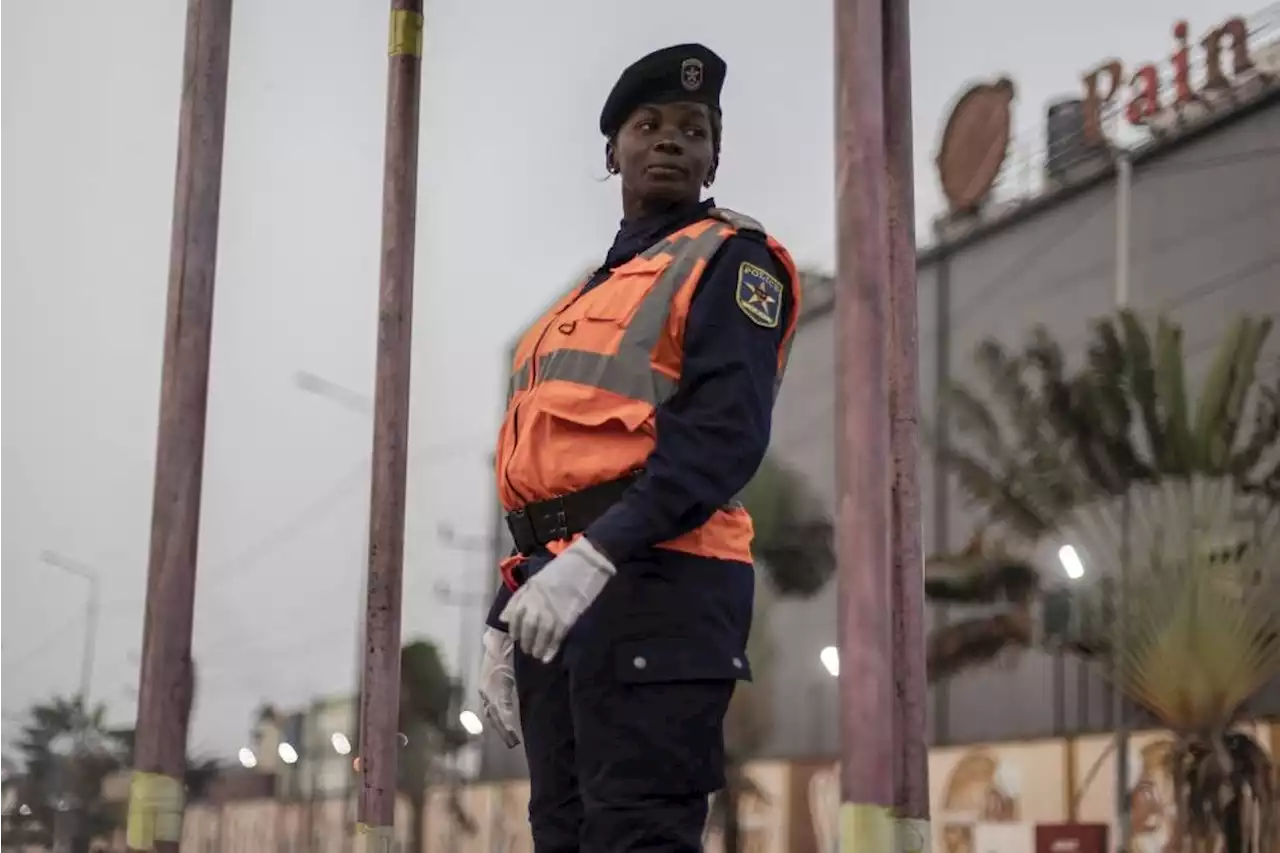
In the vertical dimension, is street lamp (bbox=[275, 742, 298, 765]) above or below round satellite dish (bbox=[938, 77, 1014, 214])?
below

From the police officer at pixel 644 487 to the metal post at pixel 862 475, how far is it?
170mm

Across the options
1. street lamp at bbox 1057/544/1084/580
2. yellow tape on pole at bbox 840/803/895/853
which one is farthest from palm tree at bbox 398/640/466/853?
yellow tape on pole at bbox 840/803/895/853

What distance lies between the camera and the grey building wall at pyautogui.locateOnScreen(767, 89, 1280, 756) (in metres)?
7.57

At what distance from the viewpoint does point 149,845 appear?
2.34m

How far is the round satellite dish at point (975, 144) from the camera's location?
8.66 metres

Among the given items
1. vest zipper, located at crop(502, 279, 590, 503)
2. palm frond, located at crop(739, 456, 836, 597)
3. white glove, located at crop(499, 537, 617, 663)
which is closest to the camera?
white glove, located at crop(499, 537, 617, 663)

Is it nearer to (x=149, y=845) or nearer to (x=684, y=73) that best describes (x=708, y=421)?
(x=684, y=73)

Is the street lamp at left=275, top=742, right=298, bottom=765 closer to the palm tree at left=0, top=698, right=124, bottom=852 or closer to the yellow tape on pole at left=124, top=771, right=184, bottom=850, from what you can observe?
the palm tree at left=0, top=698, right=124, bottom=852

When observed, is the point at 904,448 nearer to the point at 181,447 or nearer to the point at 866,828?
the point at 866,828

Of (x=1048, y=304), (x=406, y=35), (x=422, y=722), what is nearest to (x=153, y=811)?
(x=406, y=35)

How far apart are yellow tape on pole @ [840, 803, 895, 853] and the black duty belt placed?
48 cm

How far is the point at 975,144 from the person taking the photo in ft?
29.3

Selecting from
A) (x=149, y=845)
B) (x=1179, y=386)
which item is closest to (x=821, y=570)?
(x=1179, y=386)

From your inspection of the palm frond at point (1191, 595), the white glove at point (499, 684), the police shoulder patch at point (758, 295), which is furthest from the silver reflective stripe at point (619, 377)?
the palm frond at point (1191, 595)
